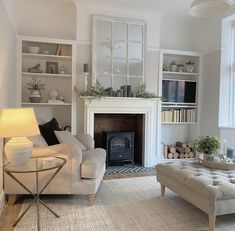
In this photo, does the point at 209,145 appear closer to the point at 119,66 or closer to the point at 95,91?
the point at 95,91

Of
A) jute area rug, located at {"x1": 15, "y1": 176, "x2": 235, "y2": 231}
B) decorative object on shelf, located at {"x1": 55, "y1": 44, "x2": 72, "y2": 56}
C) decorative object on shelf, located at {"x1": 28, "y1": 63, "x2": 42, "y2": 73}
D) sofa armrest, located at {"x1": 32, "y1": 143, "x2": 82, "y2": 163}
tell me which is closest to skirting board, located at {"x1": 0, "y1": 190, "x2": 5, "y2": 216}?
jute area rug, located at {"x1": 15, "y1": 176, "x2": 235, "y2": 231}

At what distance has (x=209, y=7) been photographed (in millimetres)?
2580

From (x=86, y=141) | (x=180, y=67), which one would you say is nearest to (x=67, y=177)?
(x=86, y=141)

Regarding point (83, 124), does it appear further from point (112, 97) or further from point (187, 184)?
point (187, 184)

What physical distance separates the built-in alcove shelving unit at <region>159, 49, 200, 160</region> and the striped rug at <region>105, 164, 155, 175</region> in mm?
1013

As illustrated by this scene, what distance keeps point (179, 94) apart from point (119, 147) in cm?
170

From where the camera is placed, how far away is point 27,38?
4.16 metres

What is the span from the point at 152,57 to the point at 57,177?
Result: 120 inches

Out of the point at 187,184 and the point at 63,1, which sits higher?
the point at 63,1

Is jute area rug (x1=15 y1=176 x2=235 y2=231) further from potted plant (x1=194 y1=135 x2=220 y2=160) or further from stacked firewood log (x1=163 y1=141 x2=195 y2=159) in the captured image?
stacked firewood log (x1=163 y1=141 x2=195 y2=159)

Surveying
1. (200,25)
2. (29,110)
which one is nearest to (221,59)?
(200,25)

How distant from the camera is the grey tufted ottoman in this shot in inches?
86.3

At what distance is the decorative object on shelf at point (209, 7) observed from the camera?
7.98 feet

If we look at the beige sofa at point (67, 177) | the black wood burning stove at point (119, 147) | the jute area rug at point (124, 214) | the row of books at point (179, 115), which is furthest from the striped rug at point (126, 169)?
the beige sofa at point (67, 177)
